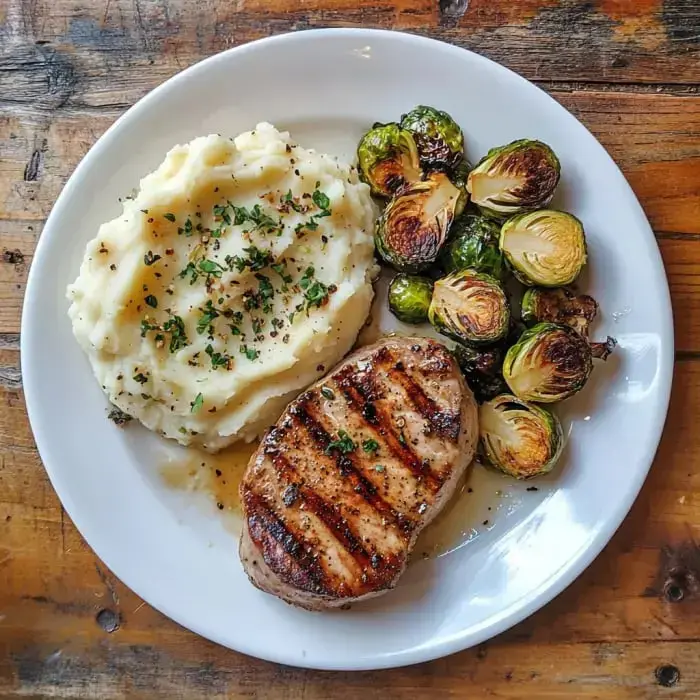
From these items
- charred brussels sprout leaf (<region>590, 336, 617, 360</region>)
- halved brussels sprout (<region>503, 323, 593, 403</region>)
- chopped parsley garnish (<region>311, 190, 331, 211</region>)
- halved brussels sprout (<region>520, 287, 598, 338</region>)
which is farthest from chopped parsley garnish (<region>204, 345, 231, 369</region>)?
charred brussels sprout leaf (<region>590, 336, 617, 360</region>)

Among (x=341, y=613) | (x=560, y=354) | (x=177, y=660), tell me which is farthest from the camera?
(x=177, y=660)

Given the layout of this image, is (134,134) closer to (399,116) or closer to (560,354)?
(399,116)

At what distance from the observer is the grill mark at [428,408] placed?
3.41 meters

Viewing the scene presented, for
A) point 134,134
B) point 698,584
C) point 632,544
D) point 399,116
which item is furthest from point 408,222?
point 698,584

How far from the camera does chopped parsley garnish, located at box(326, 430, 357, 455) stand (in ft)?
11.3

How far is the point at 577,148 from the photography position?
3.56m

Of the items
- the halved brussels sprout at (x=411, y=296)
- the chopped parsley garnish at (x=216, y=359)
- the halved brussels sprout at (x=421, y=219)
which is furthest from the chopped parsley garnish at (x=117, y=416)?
the halved brussels sprout at (x=421, y=219)

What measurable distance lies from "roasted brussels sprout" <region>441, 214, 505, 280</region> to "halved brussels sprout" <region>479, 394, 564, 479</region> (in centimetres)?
62

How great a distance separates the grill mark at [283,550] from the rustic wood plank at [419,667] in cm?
84

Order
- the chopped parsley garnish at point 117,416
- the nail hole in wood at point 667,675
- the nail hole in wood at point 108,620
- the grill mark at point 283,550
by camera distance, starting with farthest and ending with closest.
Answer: the nail hole in wood at point 108,620 < the nail hole in wood at point 667,675 < the chopped parsley garnish at point 117,416 < the grill mark at point 283,550

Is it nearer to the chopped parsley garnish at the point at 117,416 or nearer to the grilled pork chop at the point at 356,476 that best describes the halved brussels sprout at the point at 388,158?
the grilled pork chop at the point at 356,476

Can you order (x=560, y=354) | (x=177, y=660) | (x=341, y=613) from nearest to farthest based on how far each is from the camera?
1. (x=560, y=354)
2. (x=341, y=613)
3. (x=177, y=660)

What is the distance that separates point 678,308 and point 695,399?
18.5 inches

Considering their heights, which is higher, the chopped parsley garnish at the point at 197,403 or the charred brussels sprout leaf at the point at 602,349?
the charred brussels sprout leaf at the point at 602,349
